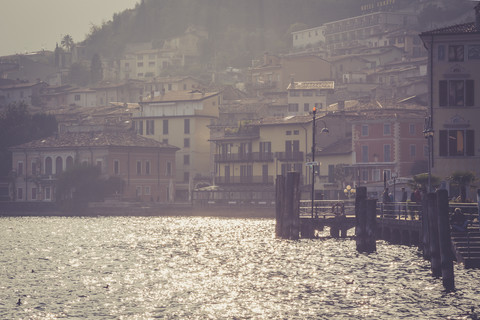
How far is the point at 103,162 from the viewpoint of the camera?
11688 centimetres

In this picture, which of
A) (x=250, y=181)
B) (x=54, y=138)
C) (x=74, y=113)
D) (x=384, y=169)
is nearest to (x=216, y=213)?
(x=250, y=181)

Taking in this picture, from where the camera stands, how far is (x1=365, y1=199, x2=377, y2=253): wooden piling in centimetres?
5288

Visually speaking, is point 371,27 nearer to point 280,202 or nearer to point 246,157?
point 246,157

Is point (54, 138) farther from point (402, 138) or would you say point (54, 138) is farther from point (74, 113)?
point (402, 138)

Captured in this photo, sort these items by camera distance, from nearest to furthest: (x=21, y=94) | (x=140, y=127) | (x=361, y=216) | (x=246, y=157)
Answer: (x=361, y=216)
(x=246, y=157)
(x=140, y=127)
(x=21, y=94)

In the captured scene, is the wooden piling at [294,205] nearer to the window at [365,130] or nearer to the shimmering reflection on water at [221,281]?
the shimmering reflection on water at [221,281]

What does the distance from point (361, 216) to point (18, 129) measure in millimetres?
87957

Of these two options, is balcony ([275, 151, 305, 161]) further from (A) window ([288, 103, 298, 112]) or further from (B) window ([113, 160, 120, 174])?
(A) window ([288, 103, 298, 112])

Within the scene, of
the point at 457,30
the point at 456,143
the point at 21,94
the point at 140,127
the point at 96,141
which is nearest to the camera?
the point at 456,143

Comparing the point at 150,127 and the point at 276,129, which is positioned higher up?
the point at 150,127

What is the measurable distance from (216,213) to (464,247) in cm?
6579

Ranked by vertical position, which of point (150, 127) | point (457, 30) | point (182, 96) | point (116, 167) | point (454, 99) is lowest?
point (116, 167)

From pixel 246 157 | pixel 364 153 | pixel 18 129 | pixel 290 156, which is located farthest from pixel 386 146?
pixel 18 129

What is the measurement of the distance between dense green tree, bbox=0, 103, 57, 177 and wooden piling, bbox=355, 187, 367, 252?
80235 mm
